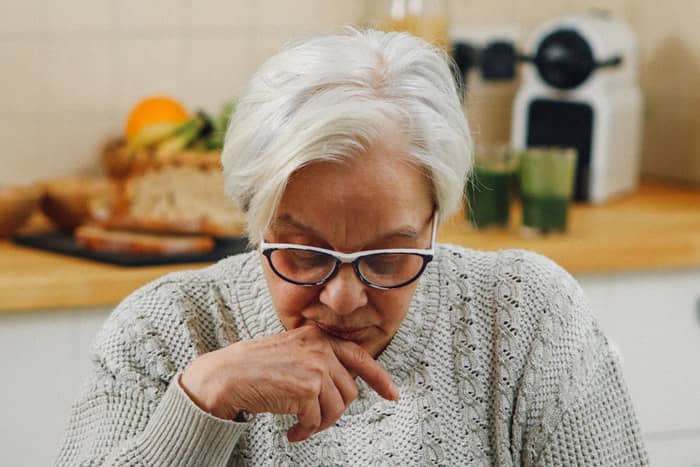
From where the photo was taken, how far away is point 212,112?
2.67m

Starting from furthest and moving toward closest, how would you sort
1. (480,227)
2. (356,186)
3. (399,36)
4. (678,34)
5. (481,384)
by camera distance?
1. (678,34)
2. (480,227)
3. (481,384)
4. (399,36)
5. (356,186)

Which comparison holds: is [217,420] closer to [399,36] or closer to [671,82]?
A: [399,36]

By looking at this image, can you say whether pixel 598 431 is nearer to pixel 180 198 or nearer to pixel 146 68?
pixel 180 198

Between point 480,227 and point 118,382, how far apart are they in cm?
113

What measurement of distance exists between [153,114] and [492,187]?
0.75 metres

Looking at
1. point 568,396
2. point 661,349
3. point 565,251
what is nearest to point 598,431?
point 568,396

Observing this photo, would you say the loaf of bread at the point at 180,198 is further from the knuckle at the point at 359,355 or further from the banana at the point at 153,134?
the knuckle at the point at 359,355

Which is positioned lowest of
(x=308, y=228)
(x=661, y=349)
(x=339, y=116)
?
(x=661, y=349)

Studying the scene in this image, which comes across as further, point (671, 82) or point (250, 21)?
point (671, 82)

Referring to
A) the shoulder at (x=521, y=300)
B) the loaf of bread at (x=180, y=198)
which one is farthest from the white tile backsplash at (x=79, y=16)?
the shoulder at (x=521, y=300)

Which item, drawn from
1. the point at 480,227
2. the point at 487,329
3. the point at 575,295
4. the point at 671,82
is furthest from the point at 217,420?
the point at 671,82

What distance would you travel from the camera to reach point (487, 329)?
1482 mm

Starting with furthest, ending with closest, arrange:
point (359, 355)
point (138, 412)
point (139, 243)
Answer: point (139, 243), point (138, 412), point (359, 355)

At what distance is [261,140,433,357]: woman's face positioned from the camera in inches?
45.3
